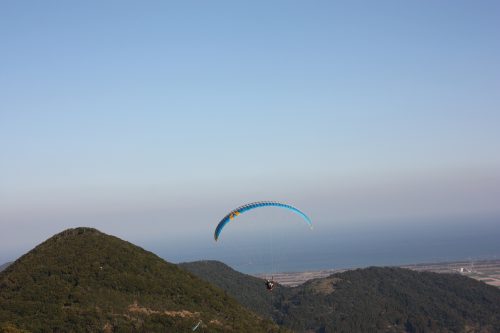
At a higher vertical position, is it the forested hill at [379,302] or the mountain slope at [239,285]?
the mountain slope at [239,285]

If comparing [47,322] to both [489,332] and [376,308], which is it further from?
[489,332]

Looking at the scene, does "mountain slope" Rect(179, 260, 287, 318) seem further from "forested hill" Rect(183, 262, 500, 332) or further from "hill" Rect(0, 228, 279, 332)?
"hill" Rect(0, 228, 279, 332)

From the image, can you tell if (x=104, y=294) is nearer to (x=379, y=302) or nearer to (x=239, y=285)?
(x=239, y=285)

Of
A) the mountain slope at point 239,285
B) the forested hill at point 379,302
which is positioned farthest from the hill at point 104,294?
the forested hill at point 379,302

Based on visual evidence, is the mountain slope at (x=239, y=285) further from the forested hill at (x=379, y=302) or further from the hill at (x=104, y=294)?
the hill at (x=104, y=294)

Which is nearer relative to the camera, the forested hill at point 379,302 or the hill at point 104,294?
the hill at point 104,294

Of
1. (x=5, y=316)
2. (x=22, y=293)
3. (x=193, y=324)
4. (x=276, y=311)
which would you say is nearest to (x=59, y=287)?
(x=22, y=293)
